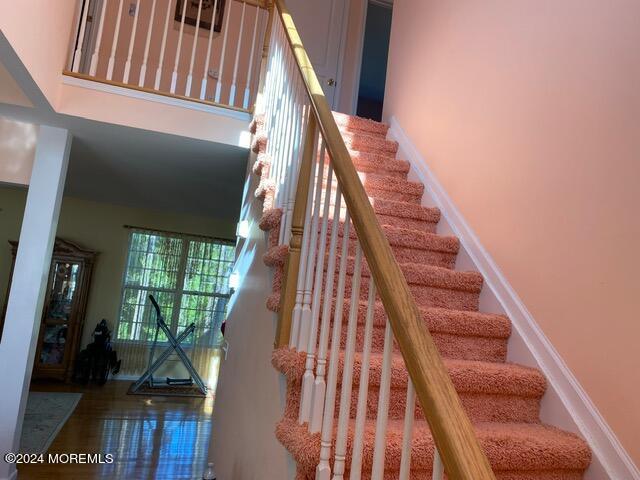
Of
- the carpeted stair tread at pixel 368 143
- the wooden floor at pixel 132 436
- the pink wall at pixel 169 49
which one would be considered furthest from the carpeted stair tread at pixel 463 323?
the pink wall at pixel 169 49

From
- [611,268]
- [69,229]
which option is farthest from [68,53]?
[69,229]

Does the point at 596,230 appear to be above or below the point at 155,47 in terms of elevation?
below

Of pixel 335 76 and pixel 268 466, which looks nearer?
pixel 268 466

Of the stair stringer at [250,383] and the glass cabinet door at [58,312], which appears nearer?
the stair stringer at [250,383]

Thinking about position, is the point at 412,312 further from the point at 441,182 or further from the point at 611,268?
the point at 441,182

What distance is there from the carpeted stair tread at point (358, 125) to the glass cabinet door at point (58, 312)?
4080 millimetres

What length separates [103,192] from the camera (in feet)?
18.0

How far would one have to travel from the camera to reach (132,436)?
13.0 feet

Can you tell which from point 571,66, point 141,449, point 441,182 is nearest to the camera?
point 571,66

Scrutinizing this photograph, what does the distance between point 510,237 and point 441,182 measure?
2.66 ft

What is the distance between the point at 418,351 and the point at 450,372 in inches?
37.9

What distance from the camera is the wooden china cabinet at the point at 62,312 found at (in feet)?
17.9

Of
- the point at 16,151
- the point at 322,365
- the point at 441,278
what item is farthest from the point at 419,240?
the point at 16,151

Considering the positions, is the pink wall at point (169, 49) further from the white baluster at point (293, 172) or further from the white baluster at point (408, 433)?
the white baluster at point (408, 433)
